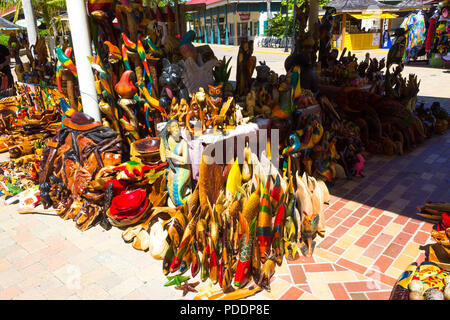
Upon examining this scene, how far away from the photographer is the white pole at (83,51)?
5.16m

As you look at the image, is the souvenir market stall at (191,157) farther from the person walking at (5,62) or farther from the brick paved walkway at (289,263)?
the person walking at (5,62)

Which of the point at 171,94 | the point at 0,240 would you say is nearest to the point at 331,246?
the point at 171,94

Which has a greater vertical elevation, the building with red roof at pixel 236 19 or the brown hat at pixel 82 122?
the building with red roof at pixel 236 19

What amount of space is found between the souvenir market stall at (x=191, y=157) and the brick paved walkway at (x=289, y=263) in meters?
0.19

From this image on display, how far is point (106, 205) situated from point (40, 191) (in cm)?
147

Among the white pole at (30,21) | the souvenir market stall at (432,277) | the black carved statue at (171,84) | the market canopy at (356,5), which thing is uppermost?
the market canopy at (356,5)

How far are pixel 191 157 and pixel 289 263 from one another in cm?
169

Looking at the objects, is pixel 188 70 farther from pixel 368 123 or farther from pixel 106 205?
→ pixel 368 123

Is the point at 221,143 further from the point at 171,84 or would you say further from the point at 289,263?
the point at 289,263

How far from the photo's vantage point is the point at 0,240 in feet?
15.2

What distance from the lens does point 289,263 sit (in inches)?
155

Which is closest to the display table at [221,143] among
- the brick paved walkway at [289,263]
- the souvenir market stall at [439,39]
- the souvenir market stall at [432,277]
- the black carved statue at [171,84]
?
the black carved statue at [171,84]

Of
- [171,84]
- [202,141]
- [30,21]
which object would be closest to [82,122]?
[171,84]

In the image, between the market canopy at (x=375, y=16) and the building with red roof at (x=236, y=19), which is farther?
the building with red roof at (x=236, y=19)
